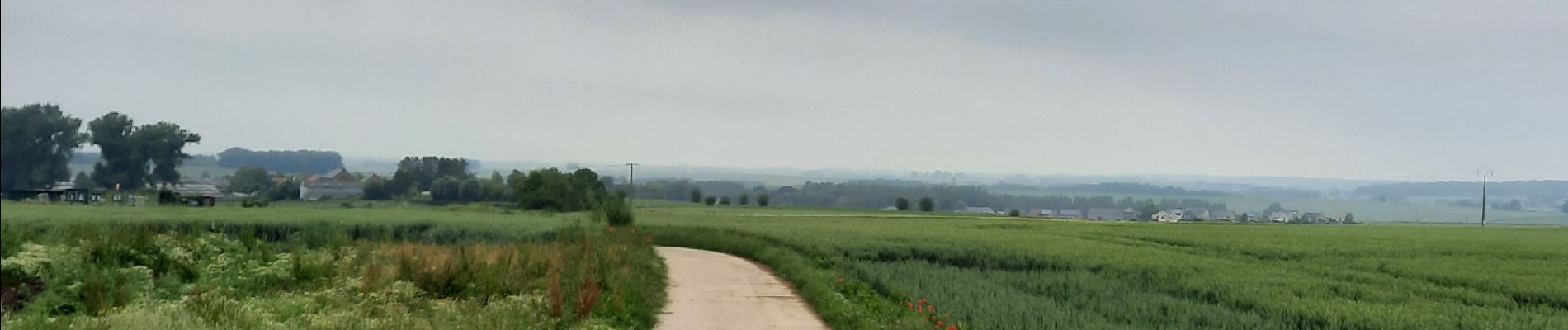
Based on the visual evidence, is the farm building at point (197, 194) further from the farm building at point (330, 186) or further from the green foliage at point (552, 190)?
the green foliage at point (552, 190)

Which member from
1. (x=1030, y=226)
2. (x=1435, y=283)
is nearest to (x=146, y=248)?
(x=1435, y=283)

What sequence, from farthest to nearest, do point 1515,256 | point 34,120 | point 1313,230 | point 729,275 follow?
point 1313,230
point 729,275
point 1515,256
point 34,120

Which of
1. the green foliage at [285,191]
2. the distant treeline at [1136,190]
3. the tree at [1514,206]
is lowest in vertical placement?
the green foliage at [285,191]

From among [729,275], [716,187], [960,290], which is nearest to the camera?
[960,290]

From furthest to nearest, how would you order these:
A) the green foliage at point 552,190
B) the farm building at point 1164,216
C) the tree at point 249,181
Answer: the green foliage at point 552,190
the farm building at point 1164,216
the tree at point 249,181

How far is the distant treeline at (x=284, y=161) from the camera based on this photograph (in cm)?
1637

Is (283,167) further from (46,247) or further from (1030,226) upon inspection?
(1030,226)

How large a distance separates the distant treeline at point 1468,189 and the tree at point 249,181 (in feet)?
67.9

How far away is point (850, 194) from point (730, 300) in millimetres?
28276

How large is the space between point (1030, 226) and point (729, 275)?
50.9 ft

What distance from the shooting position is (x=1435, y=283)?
12.6m

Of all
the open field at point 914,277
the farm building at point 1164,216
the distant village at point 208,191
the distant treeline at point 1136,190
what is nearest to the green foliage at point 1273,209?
the open field at point 914,277

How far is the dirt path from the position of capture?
10.2 meters

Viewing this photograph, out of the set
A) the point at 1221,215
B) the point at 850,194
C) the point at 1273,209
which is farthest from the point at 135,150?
the point at 850,194
